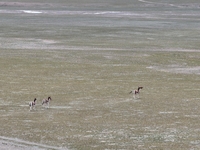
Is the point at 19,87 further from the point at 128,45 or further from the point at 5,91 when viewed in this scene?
the point at 128,45

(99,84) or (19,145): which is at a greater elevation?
(19,145)

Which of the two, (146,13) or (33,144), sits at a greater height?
(33,144)

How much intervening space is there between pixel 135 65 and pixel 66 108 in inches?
589

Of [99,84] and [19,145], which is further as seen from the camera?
[99,84]

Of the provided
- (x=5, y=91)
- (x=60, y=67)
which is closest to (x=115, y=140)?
(x=5, y=91)

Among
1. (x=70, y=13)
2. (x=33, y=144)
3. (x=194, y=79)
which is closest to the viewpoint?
(x=33, y=144)

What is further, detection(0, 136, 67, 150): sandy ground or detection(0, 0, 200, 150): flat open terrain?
detection(0, 0, 200, 150): flat open terrain

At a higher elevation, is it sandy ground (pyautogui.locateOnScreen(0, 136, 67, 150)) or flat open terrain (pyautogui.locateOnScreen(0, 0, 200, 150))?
sandy ground (pyautogui.locateOnScreen(0, 136, 67, 150))

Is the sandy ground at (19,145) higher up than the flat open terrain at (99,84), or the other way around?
the sandy ground at (19,145)

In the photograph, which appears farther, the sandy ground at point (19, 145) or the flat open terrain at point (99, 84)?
the flat open terrain at point (99, 84)

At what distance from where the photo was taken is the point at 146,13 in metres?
94.3

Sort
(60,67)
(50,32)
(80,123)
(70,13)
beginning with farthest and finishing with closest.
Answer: (70,13) < (50,32) < (60,67) < (80,123)

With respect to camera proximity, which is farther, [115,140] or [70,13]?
[70,13]

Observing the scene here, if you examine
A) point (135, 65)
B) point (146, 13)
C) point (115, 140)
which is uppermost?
point (115, 140)
